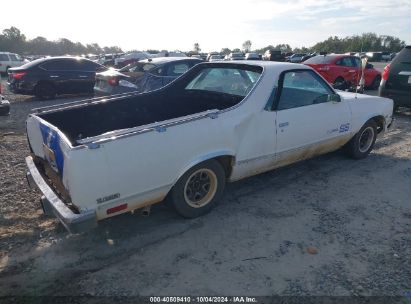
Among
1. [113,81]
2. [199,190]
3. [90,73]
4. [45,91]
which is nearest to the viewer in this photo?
[199,190]

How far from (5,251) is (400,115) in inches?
371

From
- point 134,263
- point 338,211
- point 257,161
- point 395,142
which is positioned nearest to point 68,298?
point 134,263

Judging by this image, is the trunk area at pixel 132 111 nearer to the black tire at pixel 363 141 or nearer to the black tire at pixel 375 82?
the black tire at pixel 363 141

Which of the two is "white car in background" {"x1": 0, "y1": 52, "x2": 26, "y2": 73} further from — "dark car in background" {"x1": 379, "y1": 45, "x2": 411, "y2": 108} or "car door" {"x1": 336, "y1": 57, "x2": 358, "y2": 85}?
"dark car in background" {"x1": 379, "y1": 45, "x2": 411, "y2": 108}

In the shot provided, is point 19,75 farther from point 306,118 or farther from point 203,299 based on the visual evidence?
point 203,299

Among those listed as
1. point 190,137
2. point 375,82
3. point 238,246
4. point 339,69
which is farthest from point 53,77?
point 375,82

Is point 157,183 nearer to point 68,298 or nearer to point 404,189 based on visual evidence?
point 68,298

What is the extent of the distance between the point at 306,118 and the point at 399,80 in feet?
17.8

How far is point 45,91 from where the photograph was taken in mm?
12570

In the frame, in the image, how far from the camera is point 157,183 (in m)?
3.27

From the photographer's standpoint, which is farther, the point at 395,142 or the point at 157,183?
the point at 395,142

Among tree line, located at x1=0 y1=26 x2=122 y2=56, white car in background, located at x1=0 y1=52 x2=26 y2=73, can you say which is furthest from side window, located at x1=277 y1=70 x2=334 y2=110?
tree line, located at x1=0 y1=26 x2=122 y2=56

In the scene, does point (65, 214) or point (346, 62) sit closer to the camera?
point (65, 214)

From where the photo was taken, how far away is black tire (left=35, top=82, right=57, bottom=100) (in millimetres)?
12448
